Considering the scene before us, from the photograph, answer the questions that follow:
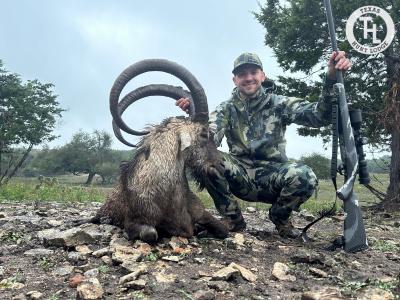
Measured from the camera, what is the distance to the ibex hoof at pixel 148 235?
3854 mm

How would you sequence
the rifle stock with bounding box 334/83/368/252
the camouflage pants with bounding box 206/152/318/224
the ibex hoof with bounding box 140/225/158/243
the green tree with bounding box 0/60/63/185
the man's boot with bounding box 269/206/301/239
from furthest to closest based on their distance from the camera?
the green tree with bounding box 0/60/63/185 < the man's boot with bounding box 269/206/301/239 < the camouflage pants with bounding box 206/152/318/224 < the rifle stock with bounding box 334/83/368/252 < the ibex hoof with bounding box 140/225/158/243

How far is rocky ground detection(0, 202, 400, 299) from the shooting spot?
294 centimetres

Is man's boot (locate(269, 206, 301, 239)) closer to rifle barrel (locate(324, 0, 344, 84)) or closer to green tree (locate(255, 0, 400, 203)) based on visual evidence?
rifle barrel (locate(324, 0, 344, 84))

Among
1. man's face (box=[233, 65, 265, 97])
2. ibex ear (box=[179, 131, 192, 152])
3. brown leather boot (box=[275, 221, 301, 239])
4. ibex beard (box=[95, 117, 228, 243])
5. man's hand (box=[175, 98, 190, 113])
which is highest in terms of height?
man's face (box=[233, 65, 265, 97])

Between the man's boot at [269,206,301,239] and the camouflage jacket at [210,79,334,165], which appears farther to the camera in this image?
the camouflage jacket at [210,79,334,165]

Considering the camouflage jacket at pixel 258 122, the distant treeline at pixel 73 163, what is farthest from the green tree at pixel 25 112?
the camouflage jacket at pixel 258 122

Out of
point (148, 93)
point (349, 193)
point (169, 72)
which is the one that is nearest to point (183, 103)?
point (169, 72)

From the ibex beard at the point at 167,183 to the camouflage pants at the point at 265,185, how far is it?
433 mm

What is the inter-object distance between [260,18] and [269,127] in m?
12.9

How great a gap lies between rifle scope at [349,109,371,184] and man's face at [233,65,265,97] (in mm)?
1064

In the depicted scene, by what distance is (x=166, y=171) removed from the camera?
4.07 meters

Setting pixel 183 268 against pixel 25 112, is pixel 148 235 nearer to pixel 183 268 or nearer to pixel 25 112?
pixel 183 268

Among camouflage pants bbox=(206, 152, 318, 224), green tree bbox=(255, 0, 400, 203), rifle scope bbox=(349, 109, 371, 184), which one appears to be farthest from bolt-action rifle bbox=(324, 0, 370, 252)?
green tree bbox=(255, 0, 400, 203)

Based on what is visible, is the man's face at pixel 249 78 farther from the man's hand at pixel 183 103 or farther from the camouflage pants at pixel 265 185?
the man's hand at pixel 183 103
